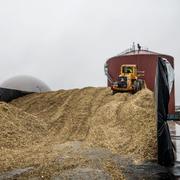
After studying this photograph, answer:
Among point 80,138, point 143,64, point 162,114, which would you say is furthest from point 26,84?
point 162,114

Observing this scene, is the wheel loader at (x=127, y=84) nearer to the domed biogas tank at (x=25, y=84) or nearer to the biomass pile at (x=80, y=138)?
the biomass pile at (x=80, y=138)

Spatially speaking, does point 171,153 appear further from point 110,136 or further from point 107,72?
point 107,72

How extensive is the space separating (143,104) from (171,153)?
7212mm

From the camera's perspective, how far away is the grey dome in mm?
36125

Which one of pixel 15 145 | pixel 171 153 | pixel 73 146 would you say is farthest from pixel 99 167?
pixel 15 145

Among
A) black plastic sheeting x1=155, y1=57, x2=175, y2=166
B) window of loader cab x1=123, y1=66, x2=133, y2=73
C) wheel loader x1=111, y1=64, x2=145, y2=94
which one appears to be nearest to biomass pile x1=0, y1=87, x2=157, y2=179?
black plastic sheeting x1=155, y1=57, x2=175, y2=166

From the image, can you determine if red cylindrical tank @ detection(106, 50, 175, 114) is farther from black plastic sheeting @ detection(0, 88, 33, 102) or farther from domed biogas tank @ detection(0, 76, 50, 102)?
black plastic sheeting @ detection(0, 88, 33, 102)

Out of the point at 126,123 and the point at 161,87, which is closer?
the point at 161,87

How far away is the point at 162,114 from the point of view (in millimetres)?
9812

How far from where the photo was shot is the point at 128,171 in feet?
30.5

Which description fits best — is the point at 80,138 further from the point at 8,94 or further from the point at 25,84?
the point at 25,84

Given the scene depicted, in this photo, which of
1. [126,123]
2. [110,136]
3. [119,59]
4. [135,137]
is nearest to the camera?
[135,137]

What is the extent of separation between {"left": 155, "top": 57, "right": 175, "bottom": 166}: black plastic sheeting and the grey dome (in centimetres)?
2694

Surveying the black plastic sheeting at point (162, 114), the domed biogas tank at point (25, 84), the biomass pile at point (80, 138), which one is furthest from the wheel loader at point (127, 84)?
the domed biogas tank at point (25, 84)
